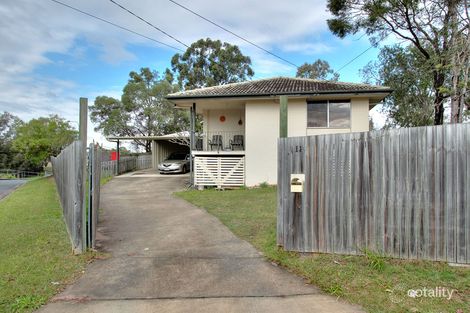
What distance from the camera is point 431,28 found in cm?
1394

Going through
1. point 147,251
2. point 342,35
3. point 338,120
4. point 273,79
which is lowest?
point 147,251

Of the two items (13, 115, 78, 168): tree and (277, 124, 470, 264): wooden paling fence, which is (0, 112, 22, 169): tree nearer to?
(13, 115, 78, 168): tree

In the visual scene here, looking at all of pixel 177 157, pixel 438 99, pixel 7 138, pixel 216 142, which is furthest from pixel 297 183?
pixel 7 138

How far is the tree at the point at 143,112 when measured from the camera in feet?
113

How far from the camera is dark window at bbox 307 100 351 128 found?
13.6 metres

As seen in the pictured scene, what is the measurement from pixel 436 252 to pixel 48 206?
10.7 meters

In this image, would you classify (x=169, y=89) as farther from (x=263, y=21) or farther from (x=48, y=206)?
(x=48, y=206)

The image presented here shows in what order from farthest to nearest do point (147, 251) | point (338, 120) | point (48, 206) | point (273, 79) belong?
point (273, 79) < point (338, 120) < point (48, 206) < point (147, 251)

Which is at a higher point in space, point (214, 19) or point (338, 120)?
point (214, 19)

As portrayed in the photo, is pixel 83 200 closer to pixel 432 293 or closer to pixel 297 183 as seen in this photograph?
pixel 297 183

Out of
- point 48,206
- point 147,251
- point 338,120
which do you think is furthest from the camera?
point 338,120

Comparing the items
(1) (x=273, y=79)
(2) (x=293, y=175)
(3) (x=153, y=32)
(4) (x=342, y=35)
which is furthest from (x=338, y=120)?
(2) (x=293, y=175)

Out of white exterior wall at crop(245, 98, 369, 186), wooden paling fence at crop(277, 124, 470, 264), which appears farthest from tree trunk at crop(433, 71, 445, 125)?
wooden paling fence at crop(277, 124, 470, 264)

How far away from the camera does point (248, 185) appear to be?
45.6 feet
